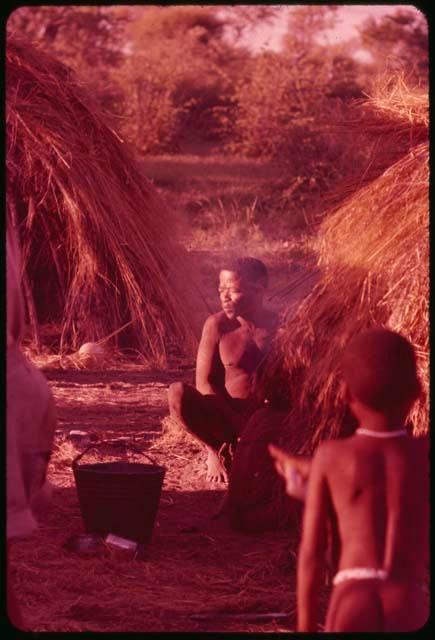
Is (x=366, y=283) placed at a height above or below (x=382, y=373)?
above

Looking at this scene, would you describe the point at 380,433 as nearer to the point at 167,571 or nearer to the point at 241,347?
the point at 167,571

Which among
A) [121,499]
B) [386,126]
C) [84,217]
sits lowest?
A: [121,499]

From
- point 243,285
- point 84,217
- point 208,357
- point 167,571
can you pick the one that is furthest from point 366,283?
point 84,217

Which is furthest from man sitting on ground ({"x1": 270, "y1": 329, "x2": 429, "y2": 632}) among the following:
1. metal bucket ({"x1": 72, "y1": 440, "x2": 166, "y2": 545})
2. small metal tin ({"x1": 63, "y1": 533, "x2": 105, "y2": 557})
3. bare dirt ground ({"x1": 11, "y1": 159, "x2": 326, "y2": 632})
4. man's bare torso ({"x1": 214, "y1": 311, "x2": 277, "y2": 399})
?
man's bare torso ({"x1": 214, "y1": 311, "x2": 277, "y2": 399})

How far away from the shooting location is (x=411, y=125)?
524 centimetres

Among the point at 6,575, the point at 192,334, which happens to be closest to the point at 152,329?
the point at 192,334

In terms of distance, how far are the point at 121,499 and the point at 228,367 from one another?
4.71ft

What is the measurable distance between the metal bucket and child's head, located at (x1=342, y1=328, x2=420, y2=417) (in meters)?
2.15

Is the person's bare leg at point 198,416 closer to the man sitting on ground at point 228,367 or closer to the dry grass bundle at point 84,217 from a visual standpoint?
the man sitting on ground at point 228,367

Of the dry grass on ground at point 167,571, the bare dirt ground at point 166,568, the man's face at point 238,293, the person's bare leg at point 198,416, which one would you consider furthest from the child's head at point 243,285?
the dry grass on ground at point 167,571

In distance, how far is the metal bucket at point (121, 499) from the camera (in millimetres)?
5113

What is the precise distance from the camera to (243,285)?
6211 millimetres

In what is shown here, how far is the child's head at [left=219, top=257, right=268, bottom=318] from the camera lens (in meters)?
6.18

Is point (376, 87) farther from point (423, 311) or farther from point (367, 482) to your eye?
point (367, 482)
